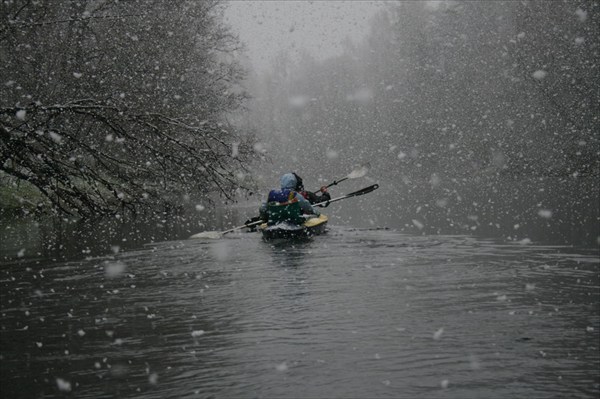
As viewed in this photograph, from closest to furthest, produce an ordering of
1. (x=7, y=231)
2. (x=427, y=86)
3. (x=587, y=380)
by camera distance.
A: 1. (x=587, y=380)
2. (x=7, y=231)
3. (x=427, y=86)

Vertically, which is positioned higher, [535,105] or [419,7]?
[419,7]

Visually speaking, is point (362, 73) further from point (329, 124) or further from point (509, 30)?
point (509, 30)

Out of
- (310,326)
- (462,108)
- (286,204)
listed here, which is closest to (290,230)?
(286,204)

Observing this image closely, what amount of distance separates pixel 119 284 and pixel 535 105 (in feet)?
108

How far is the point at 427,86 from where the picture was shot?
55.9 meters

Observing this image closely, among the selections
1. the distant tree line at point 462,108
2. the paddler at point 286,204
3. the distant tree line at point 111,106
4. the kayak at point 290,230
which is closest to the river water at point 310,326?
the distant tree line at point 111,106

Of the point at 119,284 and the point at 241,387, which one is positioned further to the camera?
the point at 119,284

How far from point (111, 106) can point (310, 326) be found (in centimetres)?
433

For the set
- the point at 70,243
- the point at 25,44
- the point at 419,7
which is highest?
the point at 419,7

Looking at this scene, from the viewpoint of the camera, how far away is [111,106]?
391 inches

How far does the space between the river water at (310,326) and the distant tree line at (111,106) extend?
4.60ft

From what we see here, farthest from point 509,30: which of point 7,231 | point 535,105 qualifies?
point 7,231

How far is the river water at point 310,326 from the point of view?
594cm

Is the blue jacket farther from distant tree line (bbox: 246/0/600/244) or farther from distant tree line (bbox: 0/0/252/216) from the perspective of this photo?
distant tree line (bbox: 246/0/600/244)
